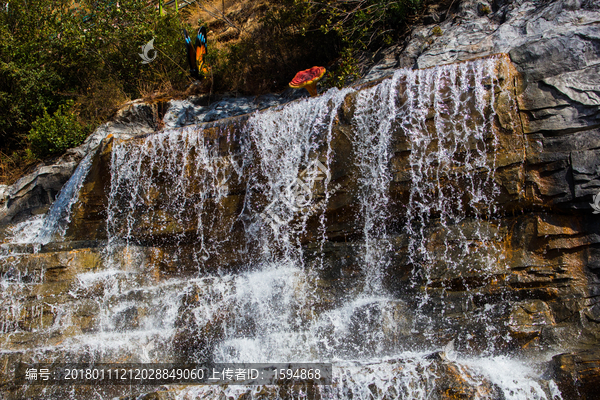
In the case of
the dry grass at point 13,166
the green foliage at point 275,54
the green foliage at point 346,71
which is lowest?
the dry grass at point 13,166

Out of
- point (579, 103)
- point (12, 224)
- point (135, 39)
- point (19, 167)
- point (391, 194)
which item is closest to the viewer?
point (579, 103)

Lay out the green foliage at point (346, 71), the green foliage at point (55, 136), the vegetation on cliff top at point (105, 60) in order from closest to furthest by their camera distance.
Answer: the green foliage at point (346, 71)
the green foliage at point (55, 136)
the vegetation on cliff top at point (105, 60)

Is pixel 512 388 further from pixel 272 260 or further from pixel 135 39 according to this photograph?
pixel 135 39

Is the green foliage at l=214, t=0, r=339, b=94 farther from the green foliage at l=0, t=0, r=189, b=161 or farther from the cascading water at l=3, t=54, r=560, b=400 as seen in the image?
the cascading water at l=3, t=54, r=560, b=400

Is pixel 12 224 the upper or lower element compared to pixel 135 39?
lower

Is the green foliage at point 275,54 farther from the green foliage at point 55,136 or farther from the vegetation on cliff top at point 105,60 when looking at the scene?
the green foliage at point 55,136

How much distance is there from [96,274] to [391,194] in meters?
4.12

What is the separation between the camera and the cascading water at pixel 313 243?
4.68 meters

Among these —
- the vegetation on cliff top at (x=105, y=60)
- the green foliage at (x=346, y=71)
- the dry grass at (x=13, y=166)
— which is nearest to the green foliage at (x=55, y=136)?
the vegetation on cliff top at (x=105, y=60)

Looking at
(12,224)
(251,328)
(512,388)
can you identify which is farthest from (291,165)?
(12,224)

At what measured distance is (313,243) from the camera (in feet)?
18.8

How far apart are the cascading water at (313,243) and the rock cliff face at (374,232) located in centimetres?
2

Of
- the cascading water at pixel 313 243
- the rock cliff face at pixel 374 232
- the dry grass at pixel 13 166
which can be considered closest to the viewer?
the rock cliff face at pixel 374 232

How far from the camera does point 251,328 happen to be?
5531mm
